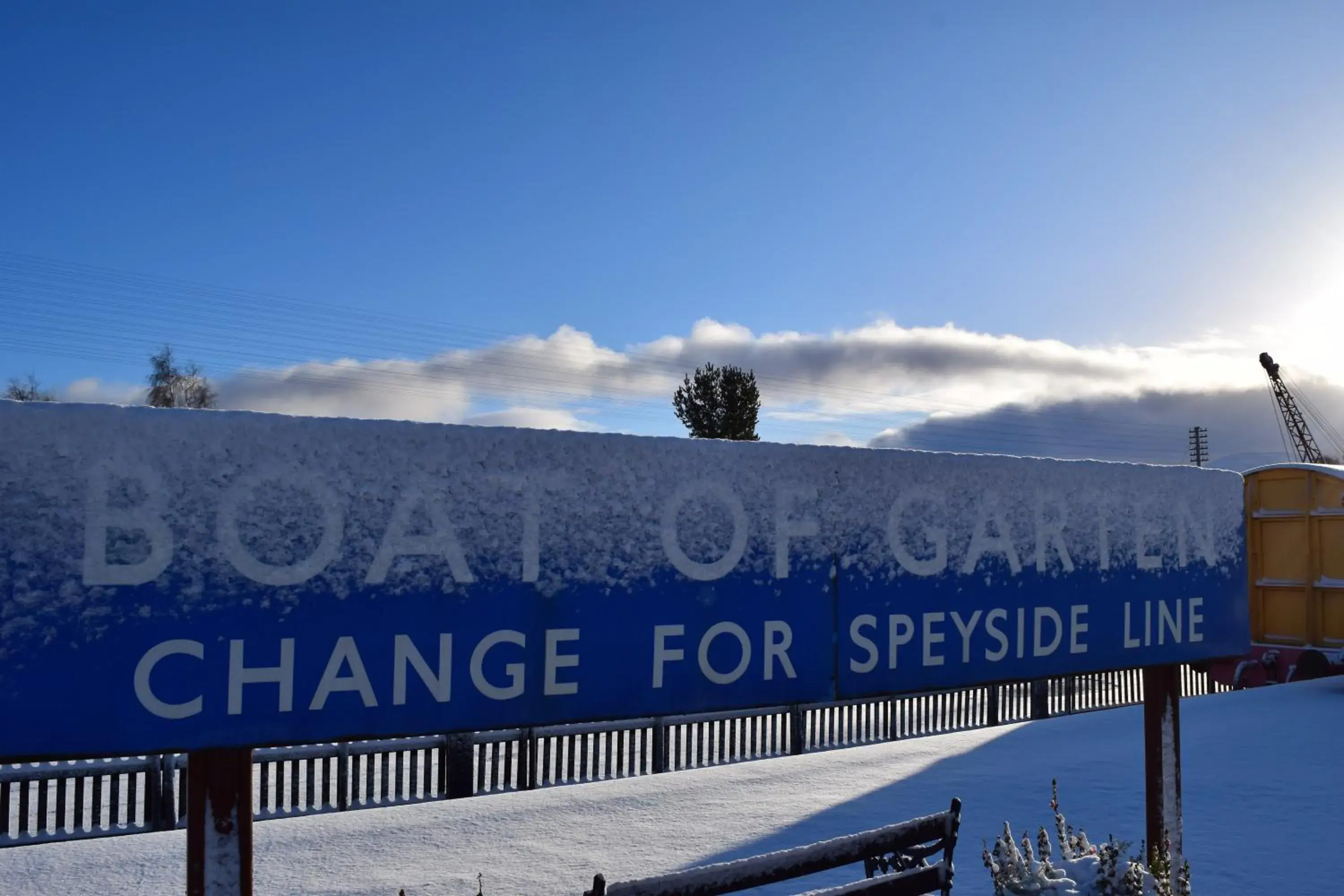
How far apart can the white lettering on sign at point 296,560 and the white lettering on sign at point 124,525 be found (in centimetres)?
16

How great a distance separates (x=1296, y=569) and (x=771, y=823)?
1158cm

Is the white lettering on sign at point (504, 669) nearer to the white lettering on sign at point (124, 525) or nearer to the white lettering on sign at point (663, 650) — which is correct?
the white lettering on sign at point (663, 650)

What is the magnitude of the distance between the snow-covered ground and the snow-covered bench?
1853 millimetres

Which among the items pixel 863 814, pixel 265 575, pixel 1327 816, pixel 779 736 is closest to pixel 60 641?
pixel 265 575

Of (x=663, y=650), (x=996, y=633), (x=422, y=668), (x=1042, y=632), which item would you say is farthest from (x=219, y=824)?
(x=1042, y=632)

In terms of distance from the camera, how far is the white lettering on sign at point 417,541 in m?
3.08

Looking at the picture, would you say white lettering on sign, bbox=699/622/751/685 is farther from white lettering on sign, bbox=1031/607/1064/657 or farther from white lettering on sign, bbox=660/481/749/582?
white lettering on sign, bbox=1031/607/1064/657

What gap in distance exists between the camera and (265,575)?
9.54 ft

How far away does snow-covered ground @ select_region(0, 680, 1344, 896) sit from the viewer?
5.86 metres

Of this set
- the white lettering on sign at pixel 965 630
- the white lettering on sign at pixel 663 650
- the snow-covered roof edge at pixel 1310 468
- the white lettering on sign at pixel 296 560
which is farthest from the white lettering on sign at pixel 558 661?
the snow-covered roof edge at pixel 1310 468

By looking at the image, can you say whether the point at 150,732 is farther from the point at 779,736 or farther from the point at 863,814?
the point at 779,736

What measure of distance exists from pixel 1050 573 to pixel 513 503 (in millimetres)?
2749

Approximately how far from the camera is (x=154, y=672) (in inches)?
109

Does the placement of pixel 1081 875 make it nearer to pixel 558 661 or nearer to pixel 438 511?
pixel 558 661
